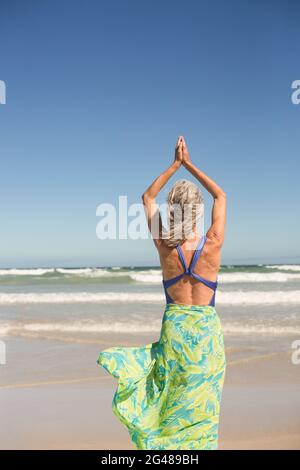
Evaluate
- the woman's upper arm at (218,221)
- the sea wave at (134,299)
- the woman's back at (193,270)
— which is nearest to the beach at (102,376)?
the sea wave at (134,299)

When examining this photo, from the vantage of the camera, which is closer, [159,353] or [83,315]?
[159,353]

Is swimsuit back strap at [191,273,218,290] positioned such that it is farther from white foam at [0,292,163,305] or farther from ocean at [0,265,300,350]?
white foam at [0,292,163,305]

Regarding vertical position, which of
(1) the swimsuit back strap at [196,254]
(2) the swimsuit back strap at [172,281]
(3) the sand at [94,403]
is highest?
(1) the swimsuit back strap at [196,254]

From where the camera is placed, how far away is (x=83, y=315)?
11.6 metres

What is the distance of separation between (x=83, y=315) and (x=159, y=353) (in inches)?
349

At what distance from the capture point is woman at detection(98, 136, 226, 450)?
284 cm

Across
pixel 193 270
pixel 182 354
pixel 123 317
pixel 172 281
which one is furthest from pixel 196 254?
pixel 123 317

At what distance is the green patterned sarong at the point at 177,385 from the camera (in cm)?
286

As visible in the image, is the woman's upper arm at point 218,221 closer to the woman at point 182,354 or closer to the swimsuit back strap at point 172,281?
the woman at point 182,354

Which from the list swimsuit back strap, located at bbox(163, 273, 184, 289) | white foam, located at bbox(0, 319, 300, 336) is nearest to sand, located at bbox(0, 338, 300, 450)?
white foam, located at bbox(0, 319, 300, 336)

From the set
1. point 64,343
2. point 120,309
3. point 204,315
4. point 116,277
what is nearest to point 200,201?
point 204,315

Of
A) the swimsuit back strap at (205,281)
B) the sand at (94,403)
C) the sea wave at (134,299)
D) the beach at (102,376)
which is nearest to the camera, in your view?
the swimsuit back strap at (205,281)
